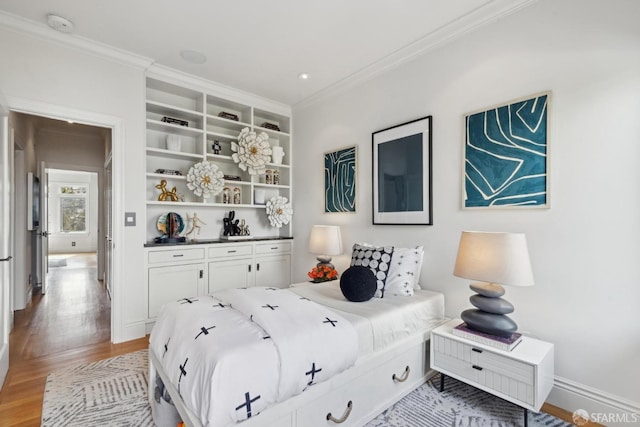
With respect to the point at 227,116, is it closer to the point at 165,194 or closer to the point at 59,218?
the point at 165,194

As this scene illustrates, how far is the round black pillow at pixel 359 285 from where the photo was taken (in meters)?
2.21

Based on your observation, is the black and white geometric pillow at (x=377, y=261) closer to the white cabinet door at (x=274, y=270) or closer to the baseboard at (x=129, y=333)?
the white cabinet door at (x=274, y=270)

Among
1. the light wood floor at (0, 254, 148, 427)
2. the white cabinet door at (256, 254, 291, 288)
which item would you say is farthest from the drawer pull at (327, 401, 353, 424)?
the white cabinet door at (256, 254, 291, 288)

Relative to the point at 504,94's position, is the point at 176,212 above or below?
below

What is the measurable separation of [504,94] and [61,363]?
13.3ft

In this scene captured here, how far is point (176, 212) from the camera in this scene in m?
3.69

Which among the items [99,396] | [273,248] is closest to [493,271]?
[99,396]

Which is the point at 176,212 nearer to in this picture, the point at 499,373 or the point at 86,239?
the point at 499,373

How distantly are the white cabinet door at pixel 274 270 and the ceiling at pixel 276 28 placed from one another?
2.27m

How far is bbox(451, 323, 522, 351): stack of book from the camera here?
1.81 meters

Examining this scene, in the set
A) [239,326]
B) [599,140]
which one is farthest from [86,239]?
[599,140]

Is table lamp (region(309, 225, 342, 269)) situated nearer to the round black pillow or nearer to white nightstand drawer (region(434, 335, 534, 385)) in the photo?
the round black pillow

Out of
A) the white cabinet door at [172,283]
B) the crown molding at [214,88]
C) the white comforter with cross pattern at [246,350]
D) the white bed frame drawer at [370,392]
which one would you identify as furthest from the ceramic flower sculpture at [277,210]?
the white bed frame drawer at [370,392]

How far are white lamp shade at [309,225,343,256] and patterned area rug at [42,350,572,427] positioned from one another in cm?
152
